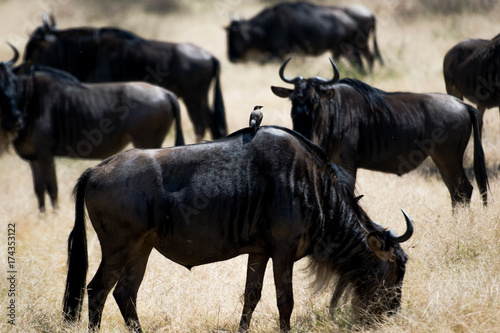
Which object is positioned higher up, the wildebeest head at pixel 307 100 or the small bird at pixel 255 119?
the small bird at pixel 255 119

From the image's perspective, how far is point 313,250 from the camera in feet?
12.5

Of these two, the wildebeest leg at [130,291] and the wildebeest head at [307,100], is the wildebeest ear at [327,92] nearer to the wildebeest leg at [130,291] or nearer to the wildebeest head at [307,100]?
the wildebeest head at [307,100]

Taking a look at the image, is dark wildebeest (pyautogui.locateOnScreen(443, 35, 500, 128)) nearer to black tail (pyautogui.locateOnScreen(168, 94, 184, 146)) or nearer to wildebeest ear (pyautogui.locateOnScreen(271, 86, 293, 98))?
wildebeest ear (pyautogui.locateOnScreen(271, 86, 293, 98))

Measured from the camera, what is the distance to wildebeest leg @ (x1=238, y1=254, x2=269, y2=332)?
388 centimetres

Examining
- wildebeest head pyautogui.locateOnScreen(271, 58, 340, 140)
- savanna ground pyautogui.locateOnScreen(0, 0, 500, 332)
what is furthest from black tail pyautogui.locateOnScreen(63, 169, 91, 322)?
wildebeest head pyautogui.locateOnScreen(271, 58, 340, 140)

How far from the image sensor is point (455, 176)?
5723mm

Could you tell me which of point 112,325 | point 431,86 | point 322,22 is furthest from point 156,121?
point 322,22

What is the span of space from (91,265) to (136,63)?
4755 mm

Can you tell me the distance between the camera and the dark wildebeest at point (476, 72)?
707 cm

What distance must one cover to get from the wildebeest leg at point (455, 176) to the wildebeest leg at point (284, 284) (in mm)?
2496

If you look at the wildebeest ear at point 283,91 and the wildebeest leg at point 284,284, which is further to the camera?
the wildebeest ear at point 283,91

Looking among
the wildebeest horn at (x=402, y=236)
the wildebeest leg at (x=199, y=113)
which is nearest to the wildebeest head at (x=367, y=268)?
the wildebeest horn at (x=402, y=236)

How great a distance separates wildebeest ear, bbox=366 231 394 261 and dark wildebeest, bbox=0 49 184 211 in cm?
395

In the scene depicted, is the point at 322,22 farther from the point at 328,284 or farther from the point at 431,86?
the point at 328,284
